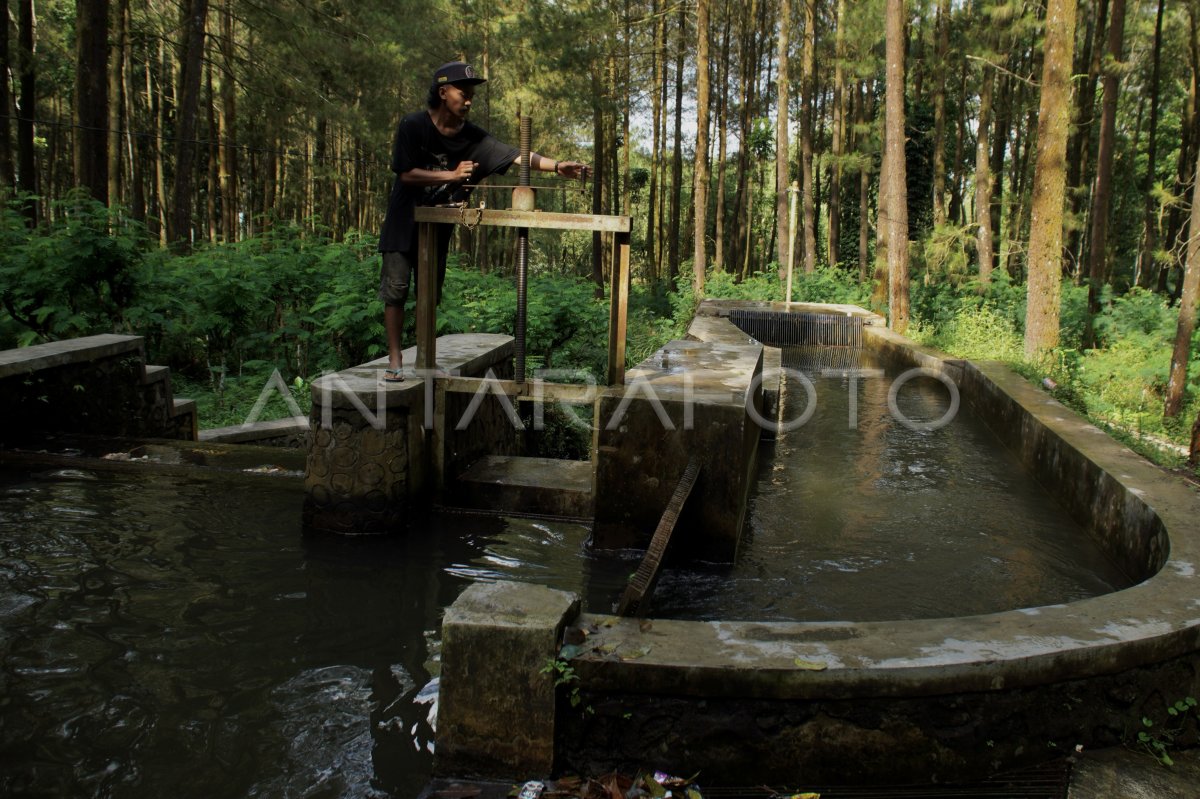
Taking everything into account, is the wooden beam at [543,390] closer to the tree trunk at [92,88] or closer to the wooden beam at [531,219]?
the wooden beam at [531,219]

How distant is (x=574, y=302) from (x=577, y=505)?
6.52m

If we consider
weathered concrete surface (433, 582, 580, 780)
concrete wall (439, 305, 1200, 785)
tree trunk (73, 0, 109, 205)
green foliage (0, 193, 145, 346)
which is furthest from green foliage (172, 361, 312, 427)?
concrete wall (439, 305, 1200, 785)

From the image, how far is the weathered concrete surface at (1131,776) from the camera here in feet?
9.10

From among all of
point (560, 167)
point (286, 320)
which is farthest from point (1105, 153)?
point (560, 167)

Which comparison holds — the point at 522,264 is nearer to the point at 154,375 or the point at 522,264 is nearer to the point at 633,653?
the point at 633,653

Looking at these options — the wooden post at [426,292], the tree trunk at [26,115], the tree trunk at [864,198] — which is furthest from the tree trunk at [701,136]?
the wooden post at [426,292]

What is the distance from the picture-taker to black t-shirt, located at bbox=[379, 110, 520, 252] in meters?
5.52

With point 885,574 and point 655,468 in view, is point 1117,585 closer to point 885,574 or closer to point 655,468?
point 885,574

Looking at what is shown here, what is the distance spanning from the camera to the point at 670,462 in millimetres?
5242

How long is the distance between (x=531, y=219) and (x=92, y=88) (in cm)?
1115

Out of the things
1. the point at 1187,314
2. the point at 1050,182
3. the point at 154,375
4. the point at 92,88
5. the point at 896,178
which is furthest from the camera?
the point at 896,178

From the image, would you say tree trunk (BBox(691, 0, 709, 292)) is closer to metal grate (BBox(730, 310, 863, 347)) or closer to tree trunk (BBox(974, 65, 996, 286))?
metal grate (BBox(730, 310, 863, 347))

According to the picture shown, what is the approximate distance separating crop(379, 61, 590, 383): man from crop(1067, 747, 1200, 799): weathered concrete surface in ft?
12.9

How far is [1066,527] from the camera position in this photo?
235 inches
